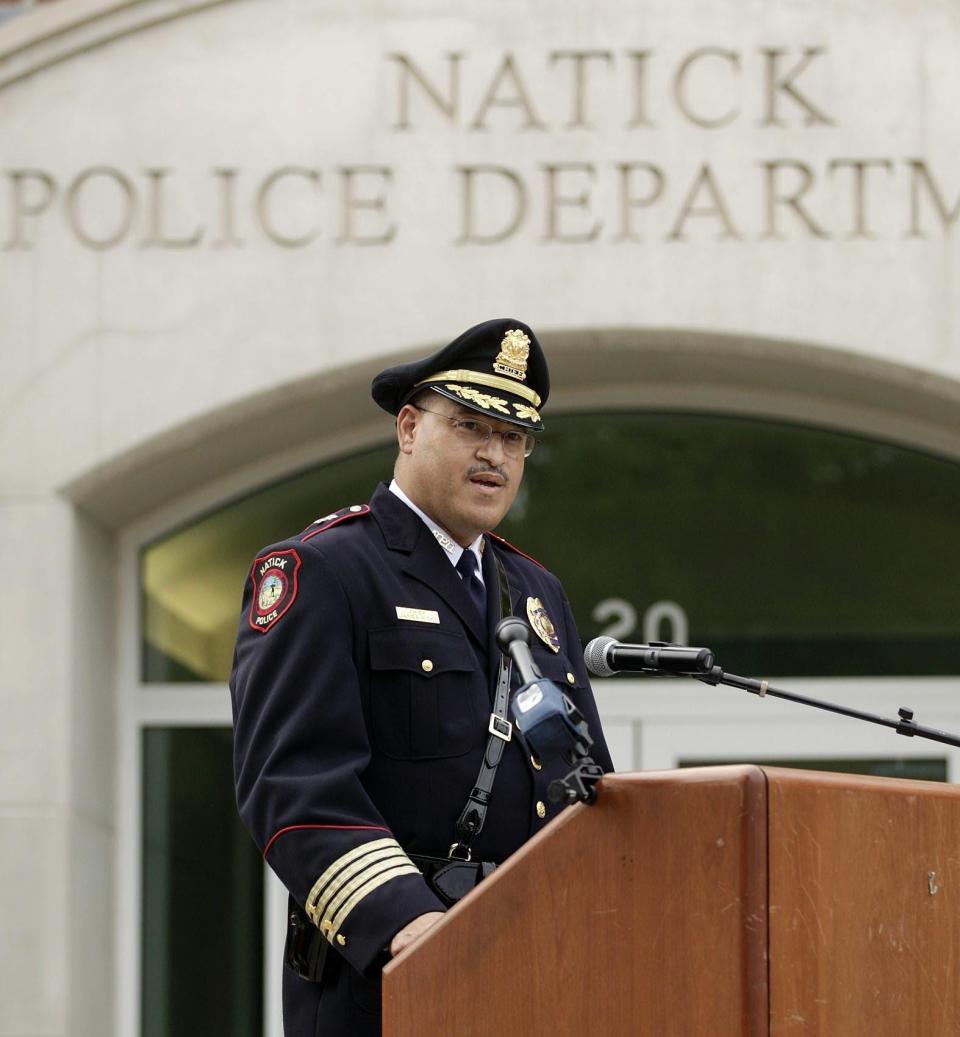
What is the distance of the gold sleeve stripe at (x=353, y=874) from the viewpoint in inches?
110

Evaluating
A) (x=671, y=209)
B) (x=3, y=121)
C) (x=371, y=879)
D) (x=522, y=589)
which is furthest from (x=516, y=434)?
(x=3, y=121)

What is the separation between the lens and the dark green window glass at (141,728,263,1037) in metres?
7.48

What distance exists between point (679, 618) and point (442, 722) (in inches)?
177

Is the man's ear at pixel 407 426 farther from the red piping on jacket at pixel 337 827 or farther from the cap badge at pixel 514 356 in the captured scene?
the red piping on jacket at pixel 337 827

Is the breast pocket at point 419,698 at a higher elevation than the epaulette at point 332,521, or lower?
lower

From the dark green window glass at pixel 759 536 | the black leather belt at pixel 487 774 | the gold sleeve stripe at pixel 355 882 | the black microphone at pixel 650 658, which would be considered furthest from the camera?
the dark green window glass at pixel 759 536

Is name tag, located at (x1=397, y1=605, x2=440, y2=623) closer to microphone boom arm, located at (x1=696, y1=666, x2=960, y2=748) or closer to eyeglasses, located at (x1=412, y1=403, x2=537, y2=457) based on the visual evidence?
eyeglasses, located at (x1=412, y1=403, x2=537, y2=457)

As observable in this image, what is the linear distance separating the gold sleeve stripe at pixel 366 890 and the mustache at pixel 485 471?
0.67 m

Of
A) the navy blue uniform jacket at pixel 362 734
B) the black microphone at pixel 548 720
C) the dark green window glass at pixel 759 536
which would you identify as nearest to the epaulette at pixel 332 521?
the navy blue uniform jacket at pixel 362 734

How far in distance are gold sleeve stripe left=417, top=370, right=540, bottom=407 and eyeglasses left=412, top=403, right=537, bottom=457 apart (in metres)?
0.06

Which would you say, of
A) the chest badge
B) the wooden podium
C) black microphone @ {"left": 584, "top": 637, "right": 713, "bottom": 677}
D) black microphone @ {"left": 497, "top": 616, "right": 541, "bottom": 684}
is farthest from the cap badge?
the wooden podium

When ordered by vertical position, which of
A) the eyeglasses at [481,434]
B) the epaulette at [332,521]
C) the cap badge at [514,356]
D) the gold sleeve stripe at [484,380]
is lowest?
the epaulette at [332,521]

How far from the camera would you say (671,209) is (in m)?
6.71

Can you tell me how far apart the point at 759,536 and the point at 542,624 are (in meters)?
4.22
